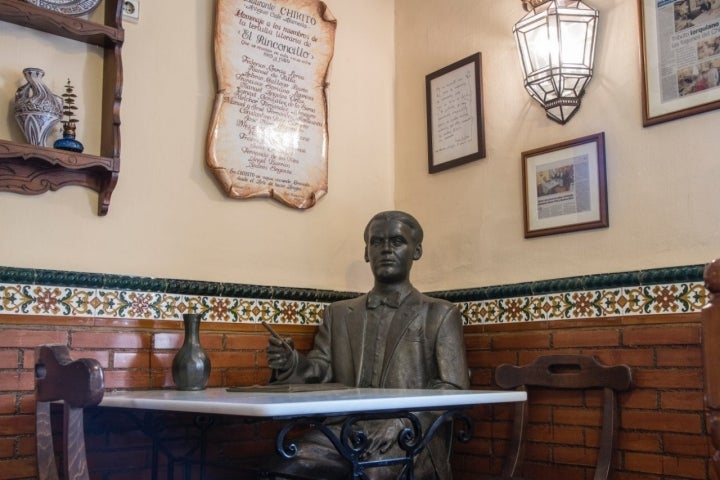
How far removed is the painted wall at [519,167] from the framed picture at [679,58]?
48 mm

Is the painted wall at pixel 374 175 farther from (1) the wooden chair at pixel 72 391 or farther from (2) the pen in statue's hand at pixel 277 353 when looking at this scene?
(1) the wooden chair at pixel 72 391

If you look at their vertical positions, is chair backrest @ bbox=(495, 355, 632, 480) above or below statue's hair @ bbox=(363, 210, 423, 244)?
below

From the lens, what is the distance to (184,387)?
2.98 meters

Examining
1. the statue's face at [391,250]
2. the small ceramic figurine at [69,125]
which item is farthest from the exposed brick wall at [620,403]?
the small ceramic figurine at [69,125]

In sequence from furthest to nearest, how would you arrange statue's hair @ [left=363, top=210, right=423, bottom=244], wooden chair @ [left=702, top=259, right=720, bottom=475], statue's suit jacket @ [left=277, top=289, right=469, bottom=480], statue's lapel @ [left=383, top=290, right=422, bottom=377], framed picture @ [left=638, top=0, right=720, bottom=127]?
statue's hair @ [left=363, top=210, right=423, bottom=244] < statue's lapel @ [left=383, top=290, right=422, bottom=377] < statue's suit jacket @ [left=277, top=289, right=469, bottom=480] < framed picture @ [left=638, top=0, right=720, bottom=127] < wooden chair @ [left=702, top=259, right=720, bottom=475]

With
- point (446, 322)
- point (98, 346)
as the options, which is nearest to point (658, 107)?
point (446, 322)

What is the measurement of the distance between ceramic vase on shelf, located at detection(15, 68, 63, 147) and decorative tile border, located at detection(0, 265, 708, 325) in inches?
20.4

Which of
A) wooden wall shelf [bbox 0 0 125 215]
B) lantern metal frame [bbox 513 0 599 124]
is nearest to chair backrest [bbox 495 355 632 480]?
lantern metal frame [bbox 513 0 599 124]

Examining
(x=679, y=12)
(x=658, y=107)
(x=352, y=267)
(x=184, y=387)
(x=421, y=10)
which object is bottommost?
(x=184, y=387)

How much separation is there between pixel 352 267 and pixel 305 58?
110 cm

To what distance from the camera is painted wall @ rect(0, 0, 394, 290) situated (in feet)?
10.0

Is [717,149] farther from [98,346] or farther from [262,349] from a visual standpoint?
[98,346]

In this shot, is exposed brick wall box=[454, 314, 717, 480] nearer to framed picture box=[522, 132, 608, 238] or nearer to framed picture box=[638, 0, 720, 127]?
framed picture box=[522, 132, 608, 238]

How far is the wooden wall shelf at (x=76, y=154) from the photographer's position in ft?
9.48
